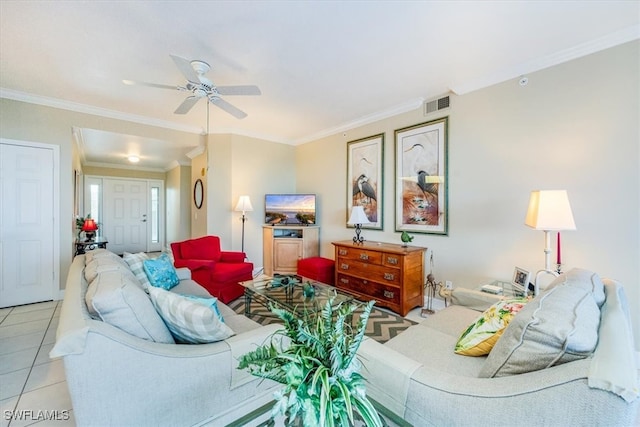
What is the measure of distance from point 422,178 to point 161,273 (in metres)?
3.11

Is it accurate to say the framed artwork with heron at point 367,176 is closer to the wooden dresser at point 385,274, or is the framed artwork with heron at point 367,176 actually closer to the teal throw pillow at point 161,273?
the wooden dresser at point 385,274

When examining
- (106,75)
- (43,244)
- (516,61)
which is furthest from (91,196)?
(516,61)

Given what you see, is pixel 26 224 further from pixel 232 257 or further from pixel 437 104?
pixel 437 104

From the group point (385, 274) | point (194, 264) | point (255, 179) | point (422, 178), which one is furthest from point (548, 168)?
point (255, 179)

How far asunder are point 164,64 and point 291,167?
311 cm

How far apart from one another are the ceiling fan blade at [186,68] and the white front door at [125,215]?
20.7 feet

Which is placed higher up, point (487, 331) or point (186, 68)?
point (186, 68)

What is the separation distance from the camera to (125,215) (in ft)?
23.7

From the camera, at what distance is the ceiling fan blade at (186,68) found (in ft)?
6.74

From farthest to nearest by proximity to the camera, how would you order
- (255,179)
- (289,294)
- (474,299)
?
(255,179), (289,294), (474,299)

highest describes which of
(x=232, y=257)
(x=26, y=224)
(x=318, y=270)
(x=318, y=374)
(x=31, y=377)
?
(x=26, y=224)

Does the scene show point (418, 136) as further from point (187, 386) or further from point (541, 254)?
point (187, 386)

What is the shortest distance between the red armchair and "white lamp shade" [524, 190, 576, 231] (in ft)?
10.4

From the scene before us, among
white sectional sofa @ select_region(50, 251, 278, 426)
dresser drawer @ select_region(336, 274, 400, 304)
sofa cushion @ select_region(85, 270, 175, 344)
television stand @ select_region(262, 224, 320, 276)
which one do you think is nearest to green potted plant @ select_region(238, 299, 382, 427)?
white sectional sofa @ select_region(50, 251, 278, 426)
